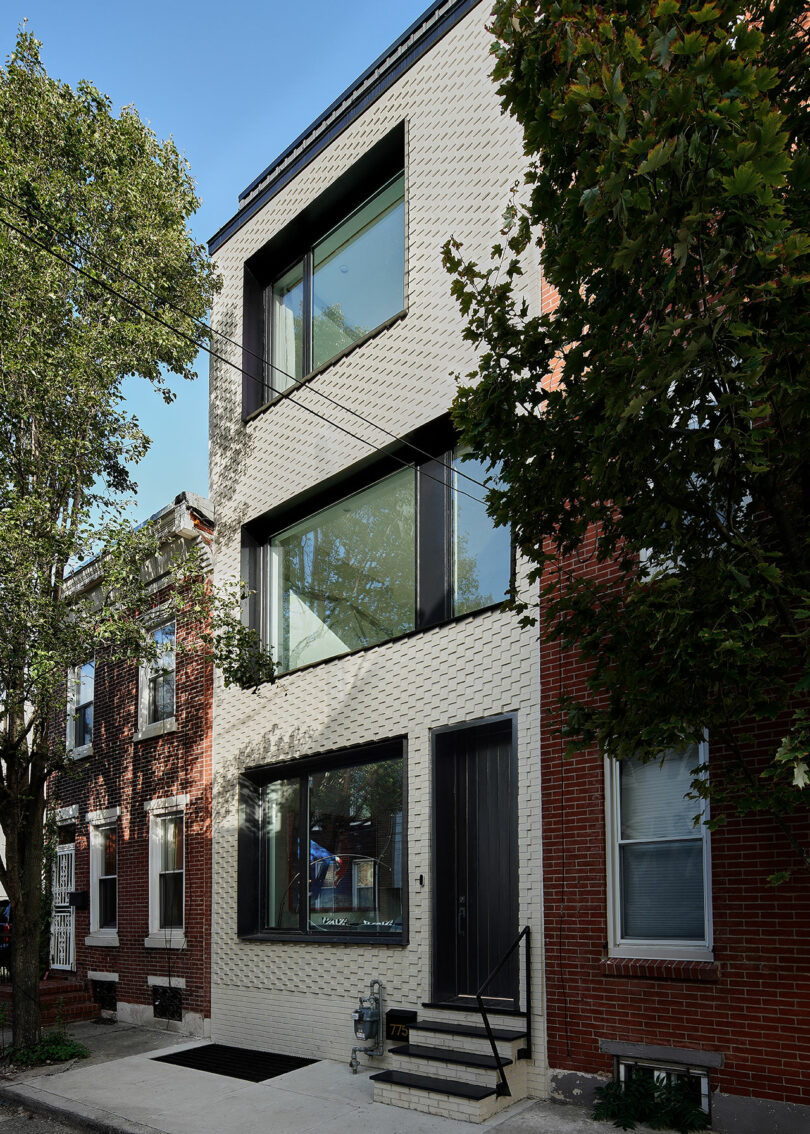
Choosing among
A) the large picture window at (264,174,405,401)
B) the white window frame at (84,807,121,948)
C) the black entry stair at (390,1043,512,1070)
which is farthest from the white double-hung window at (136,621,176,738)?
the black entry stair at (390,1043,512,1070)

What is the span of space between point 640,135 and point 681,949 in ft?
18.5

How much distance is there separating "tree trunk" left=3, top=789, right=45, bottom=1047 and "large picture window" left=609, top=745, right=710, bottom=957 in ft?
23.6

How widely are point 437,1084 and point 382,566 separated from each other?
17.9 feet

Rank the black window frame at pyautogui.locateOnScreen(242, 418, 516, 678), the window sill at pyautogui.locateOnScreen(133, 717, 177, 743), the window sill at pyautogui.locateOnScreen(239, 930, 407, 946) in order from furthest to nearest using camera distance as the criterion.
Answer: the window sill at pyautogui.locateOnScreen(133, 717, 177, 743)
the black window frame at pyautogui.locateOnScreen(242, 418, 516, 678)
the window sill at pyautogui.locateOnScreen(239, 930, 407, 946)

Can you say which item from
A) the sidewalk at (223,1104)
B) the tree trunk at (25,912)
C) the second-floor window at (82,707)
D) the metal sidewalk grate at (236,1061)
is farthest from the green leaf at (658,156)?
the second-floor window at (82,707)

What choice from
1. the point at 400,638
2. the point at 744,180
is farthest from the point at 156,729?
the point at 744,180

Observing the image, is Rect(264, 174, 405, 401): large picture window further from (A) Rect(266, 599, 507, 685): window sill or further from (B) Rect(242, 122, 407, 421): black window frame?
(A) Rect(266, 599, 507, 685): window sill

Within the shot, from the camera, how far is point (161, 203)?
13.2m

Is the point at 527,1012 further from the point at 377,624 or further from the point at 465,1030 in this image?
the point at 377,624

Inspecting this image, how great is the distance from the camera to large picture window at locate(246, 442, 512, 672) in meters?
10.3

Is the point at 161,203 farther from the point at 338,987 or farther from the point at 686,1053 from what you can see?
the point at 686,1053

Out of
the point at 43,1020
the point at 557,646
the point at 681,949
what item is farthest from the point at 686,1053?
the point at 43,1020

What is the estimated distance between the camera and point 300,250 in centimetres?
1408

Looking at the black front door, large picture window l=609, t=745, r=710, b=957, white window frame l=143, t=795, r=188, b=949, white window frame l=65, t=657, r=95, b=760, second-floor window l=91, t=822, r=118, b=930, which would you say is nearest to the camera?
large picture window l=609, t=745, r=710, b=957
